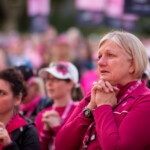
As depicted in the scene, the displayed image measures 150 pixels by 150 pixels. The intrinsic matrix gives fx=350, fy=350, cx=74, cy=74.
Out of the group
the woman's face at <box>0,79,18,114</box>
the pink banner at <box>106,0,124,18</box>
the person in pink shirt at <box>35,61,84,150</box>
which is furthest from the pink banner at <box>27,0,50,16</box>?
the woman's face at <box>0,79,18,114</box>

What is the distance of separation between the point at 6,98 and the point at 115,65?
1229 millimetres

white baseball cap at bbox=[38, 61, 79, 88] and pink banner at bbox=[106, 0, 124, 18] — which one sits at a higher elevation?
white baseball cap at bbox=[38, 61, 79, 88]

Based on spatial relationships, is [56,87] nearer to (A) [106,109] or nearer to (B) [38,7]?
(A) [106,109]

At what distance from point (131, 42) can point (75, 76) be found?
1944 mm

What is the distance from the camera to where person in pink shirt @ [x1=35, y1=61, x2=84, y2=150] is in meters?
4.22

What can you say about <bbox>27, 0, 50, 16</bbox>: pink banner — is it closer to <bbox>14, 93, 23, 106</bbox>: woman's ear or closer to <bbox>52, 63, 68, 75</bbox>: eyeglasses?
<bbox>52, 63, 68, 75</bbox>: eyeglasses

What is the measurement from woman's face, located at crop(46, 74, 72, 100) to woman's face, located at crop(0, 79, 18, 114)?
1.03 meters

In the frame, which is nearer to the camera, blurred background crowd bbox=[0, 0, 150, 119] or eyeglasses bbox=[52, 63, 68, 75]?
eyeglasses bbox=[52, 63, 68, 75]

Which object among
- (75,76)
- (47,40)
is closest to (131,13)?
(75,76)

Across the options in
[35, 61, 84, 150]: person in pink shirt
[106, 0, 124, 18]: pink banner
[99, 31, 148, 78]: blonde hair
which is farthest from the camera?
[106, 0, 124, 18]: pink banner

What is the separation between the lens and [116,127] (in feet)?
8.96

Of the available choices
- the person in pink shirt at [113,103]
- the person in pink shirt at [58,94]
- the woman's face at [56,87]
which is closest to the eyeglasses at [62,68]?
the person in pink shirt at [58,94]

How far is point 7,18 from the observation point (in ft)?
118

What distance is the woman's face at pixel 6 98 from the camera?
3.51 meters
